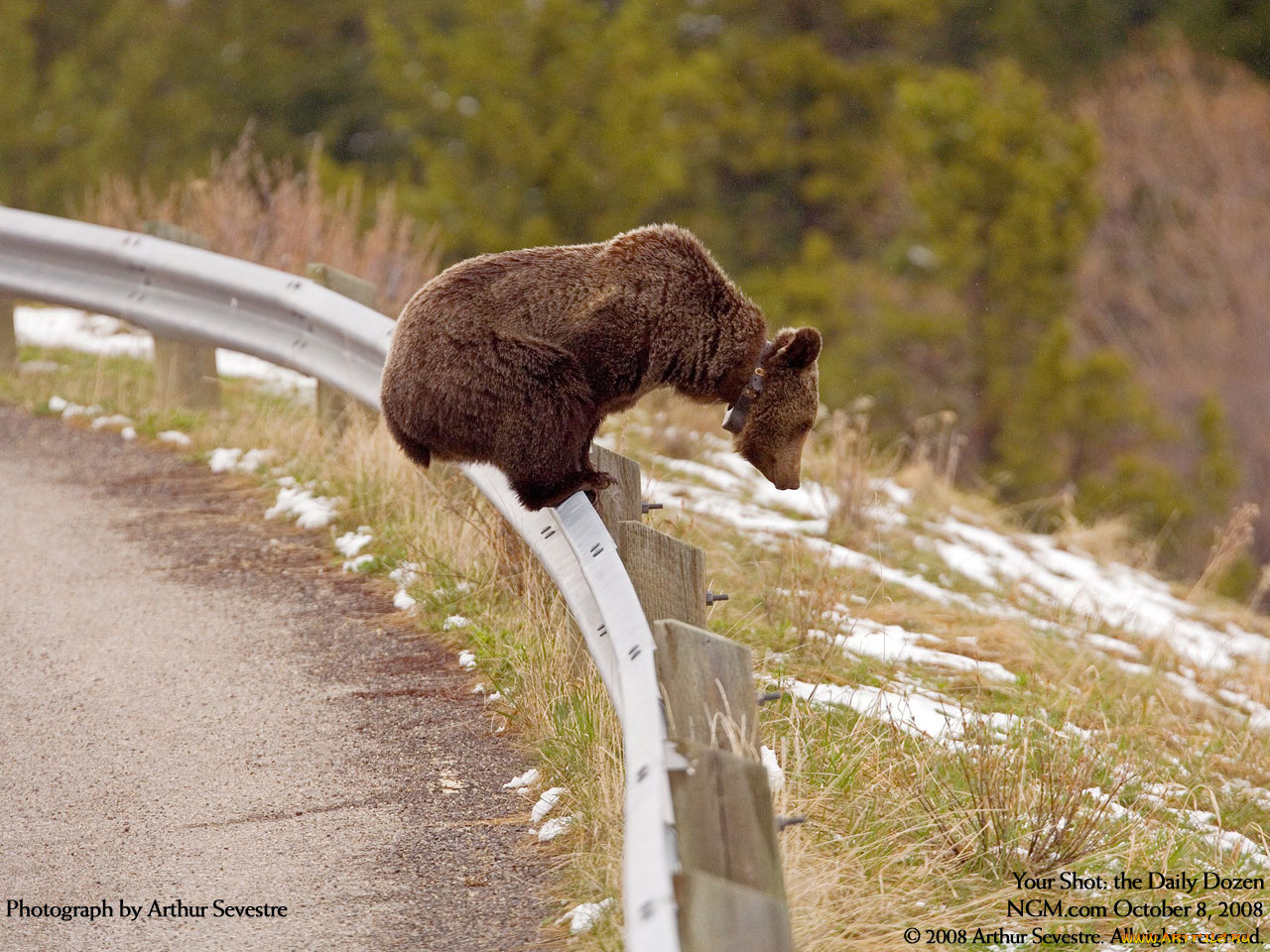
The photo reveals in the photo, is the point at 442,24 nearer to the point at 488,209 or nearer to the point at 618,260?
the point at 488,209

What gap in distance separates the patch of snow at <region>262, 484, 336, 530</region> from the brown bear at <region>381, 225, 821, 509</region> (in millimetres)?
1446

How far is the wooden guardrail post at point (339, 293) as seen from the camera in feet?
20.8

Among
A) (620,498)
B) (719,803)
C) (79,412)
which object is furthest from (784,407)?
(79,412)

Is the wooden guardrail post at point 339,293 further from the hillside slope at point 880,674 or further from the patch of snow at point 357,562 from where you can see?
the patch of snow at point 357,562

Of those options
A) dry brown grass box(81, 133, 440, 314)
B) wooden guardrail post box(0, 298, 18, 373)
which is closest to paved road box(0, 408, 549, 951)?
wooden guardrail post box(0, 298, 18, 373)

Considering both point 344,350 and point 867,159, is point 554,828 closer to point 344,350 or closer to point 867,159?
point 344,350

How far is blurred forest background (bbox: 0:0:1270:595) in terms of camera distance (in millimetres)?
18281

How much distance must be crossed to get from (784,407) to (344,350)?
1.98m

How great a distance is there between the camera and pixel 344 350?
582 cm

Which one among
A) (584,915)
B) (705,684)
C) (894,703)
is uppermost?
(705,684)

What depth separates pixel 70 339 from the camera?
8.85 metres

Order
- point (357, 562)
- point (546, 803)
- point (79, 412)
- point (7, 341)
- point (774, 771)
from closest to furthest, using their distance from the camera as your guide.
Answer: point (774, 771)
point (546, 803)
point (357, 562)
point (79, 412)
point (7, 341)

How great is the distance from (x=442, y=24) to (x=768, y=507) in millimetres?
22408

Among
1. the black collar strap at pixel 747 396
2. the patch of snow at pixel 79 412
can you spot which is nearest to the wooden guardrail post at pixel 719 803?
the black collar strap at pixel 747 396
